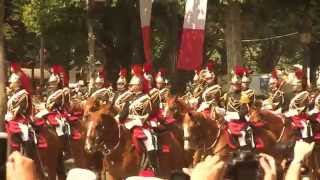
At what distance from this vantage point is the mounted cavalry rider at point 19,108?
543 inches

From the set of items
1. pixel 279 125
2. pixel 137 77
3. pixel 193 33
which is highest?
pixel 193 33

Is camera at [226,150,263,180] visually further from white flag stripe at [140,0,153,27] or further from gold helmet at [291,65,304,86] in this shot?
white flag stripe at [140,0,153,27]

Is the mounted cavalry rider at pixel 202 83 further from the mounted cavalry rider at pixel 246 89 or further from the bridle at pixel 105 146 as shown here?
the bridle at pixel 105 146

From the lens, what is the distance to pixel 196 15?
19578mm

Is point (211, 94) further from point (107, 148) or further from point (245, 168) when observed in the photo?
Result: point (245, 168)

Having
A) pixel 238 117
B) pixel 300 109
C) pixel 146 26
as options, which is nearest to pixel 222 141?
pixel 238 117

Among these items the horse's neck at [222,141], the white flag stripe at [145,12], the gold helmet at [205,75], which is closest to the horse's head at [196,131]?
the horse's neck at [222,141]

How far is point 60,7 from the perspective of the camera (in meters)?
33.7

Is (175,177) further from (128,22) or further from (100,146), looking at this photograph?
(128,22)

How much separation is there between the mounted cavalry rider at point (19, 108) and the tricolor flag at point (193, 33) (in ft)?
18.9

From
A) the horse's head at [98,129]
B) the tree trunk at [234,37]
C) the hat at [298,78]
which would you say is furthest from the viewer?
the tree trunk at [234,37]

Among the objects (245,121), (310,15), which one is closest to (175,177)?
(245,121)

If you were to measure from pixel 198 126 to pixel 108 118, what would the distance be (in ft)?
5.33

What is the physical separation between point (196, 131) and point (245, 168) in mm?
10499
